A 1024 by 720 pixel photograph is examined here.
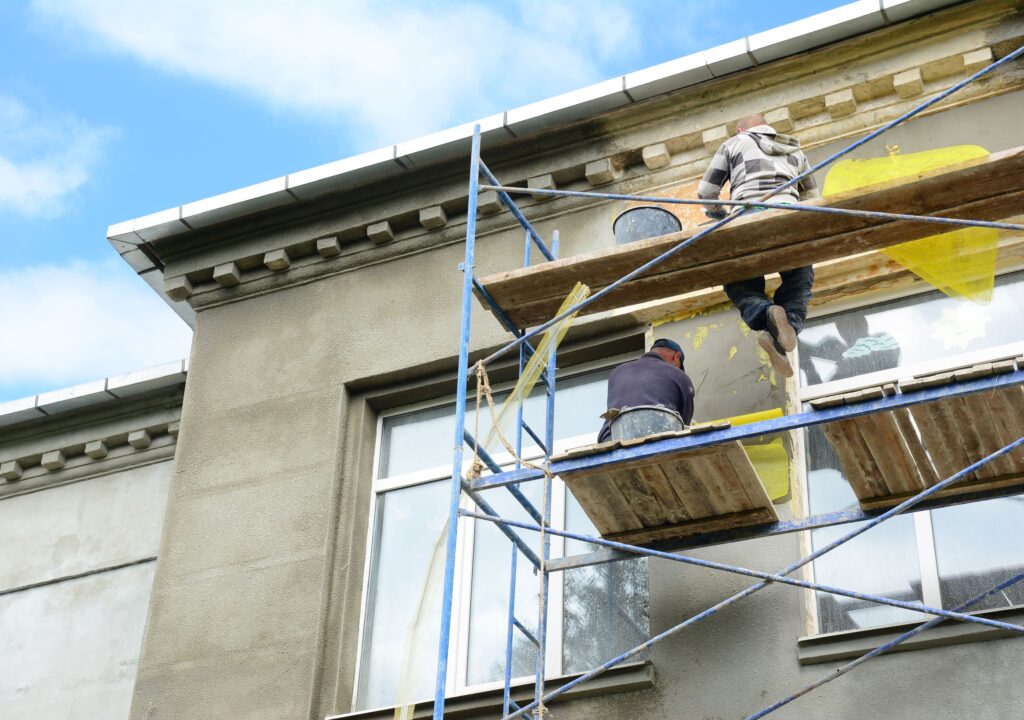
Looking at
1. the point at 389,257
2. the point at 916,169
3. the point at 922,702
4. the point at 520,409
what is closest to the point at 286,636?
the point at 520,409

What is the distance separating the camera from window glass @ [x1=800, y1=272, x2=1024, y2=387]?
9.36 meters

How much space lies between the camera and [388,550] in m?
10.5

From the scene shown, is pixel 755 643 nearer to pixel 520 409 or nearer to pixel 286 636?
pixel 520 409

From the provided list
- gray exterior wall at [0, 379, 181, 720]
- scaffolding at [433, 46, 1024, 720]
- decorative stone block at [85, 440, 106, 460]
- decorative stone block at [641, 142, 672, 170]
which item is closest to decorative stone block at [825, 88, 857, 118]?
decorative stone block at [641, 142, 672, 170]

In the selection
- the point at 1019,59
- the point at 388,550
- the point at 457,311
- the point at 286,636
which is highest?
→ the point at 1019,59

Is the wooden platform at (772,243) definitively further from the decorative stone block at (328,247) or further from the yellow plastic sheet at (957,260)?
the decorative stone block at (328,247)

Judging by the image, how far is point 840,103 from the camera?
1040 centimetres

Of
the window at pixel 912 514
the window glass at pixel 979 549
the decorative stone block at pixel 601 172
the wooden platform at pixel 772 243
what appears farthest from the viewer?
the decorative stone block at pixel 601 172

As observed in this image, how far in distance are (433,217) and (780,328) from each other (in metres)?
3.60

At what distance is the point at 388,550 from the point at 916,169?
430cm

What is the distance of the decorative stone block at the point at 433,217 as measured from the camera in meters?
11.4

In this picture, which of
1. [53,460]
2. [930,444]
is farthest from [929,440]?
[53,460]

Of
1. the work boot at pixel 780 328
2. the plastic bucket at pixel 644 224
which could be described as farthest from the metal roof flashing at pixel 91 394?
the work boot at pixel 780 328

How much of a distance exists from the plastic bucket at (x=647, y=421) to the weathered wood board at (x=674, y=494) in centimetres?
31
